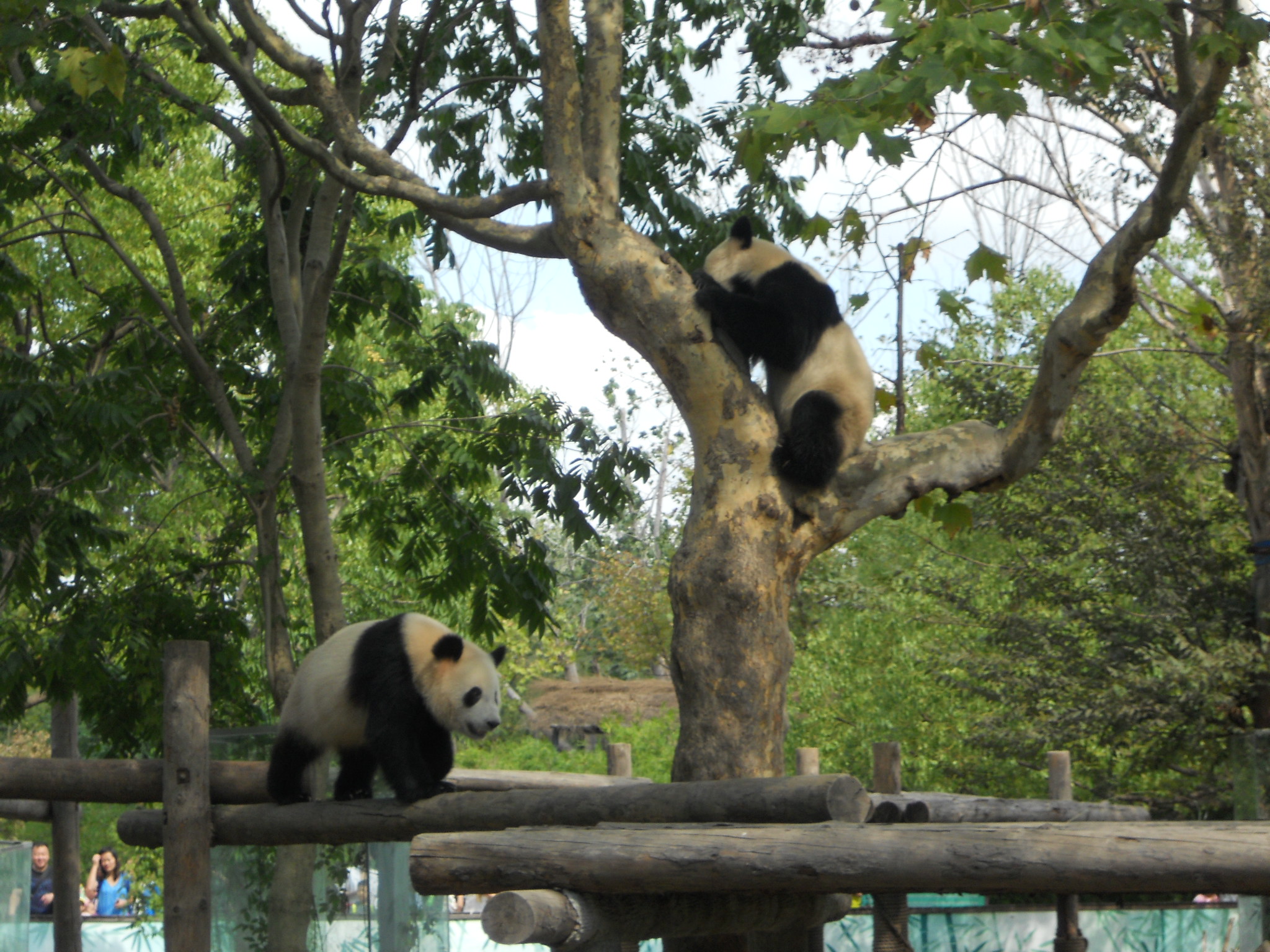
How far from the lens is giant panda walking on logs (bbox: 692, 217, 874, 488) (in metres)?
4.35

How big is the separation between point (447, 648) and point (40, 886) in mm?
9811

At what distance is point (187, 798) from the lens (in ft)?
15.4

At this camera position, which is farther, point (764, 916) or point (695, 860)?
point (764, 916)

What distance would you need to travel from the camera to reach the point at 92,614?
7.09 meters

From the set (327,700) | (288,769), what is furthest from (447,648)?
(288,769)

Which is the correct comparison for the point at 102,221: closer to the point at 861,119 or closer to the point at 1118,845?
the point at 861,119

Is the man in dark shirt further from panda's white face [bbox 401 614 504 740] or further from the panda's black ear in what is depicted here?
the panda's black ear

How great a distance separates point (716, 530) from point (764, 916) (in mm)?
1235

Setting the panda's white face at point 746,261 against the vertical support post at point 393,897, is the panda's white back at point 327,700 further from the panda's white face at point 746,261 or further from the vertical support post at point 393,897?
the vertical support post at point 393,897

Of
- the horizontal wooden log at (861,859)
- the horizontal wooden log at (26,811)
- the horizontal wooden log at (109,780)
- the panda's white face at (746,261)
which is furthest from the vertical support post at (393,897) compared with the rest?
the horizontal wooden log at (861,859)

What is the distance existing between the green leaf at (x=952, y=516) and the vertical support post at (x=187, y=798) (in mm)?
2929

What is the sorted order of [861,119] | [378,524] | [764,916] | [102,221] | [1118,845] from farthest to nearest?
[102,221] < [378,524] < [764,916] < [861,119] < [1118,845]

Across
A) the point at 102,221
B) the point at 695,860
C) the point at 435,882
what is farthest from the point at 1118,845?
the point at 102,221

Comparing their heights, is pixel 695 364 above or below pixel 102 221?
below
